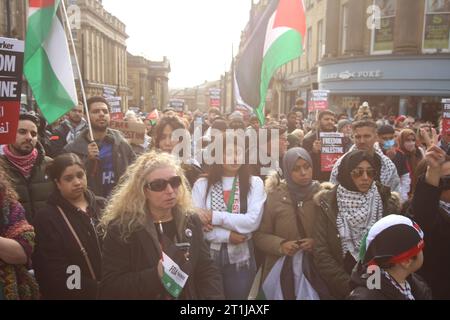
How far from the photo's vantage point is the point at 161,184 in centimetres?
266

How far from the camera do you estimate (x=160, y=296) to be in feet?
7.91

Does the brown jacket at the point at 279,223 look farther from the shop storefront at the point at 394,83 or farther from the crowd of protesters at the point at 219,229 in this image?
the shop storefront at the point at 394,83

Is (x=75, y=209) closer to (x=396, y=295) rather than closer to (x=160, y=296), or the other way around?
(x=160, y=296)

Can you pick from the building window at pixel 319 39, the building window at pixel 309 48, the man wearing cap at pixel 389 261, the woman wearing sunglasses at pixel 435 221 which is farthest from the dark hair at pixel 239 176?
the building window at pixel 309 48

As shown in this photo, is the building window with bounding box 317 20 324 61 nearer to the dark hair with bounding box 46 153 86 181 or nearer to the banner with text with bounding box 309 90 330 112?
the banner with text with bounding box 309 90 330 112

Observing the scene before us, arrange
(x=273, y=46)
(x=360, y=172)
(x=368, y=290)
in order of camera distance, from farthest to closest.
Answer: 1. (x=273, y=46)
2. (x=360, y=172)
3. (x=368, y=290)

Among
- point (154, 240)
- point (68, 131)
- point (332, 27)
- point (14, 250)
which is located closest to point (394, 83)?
point (332, 27)

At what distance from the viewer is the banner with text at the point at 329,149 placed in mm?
5785

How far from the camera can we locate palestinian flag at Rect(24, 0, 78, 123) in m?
4.30

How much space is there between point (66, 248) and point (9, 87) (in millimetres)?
1151

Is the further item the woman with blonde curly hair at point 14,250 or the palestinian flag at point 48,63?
the palestinian flag at point 48,63

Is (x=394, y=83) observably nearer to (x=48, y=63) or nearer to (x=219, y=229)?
(x=48, y=63)

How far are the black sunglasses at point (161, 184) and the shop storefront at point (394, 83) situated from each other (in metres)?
18.4

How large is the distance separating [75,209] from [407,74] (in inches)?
746
